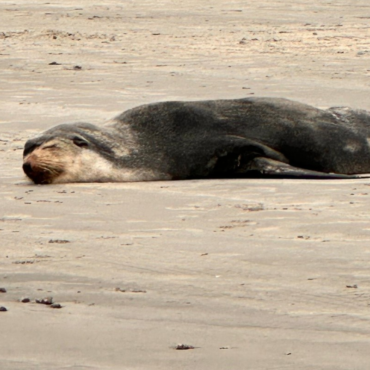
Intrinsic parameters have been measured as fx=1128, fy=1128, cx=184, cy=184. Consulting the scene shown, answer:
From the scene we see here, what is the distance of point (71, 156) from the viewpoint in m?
7.50

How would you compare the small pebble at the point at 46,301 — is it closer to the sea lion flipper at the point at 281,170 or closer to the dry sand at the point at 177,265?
the dry sand at the point at 177,265

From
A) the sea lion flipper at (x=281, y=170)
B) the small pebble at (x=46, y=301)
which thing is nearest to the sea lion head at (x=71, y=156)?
the sea lion flipper at (x=281, y=170)

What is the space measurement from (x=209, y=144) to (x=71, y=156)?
96cm

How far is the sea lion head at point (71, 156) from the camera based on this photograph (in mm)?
7258

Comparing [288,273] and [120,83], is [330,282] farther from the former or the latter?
[120,83]

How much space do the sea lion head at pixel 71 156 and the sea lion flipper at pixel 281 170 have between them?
0.96 meters

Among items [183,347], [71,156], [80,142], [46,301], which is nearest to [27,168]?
[71,156]

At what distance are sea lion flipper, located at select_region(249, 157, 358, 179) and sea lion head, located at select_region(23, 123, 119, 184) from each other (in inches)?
37.7

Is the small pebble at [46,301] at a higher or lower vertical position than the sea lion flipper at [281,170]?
higher

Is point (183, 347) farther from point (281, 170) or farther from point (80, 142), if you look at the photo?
point (80, 142)

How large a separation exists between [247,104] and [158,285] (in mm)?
3877

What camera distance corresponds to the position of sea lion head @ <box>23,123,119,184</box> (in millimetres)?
7258

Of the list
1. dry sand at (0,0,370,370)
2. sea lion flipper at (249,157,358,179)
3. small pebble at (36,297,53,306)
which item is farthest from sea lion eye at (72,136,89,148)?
small pebble at (36,297,53,306)

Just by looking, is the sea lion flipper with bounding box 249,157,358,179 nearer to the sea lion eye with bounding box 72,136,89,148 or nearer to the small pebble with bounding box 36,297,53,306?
the sea lion eye with bounding box 72,136,89,148
